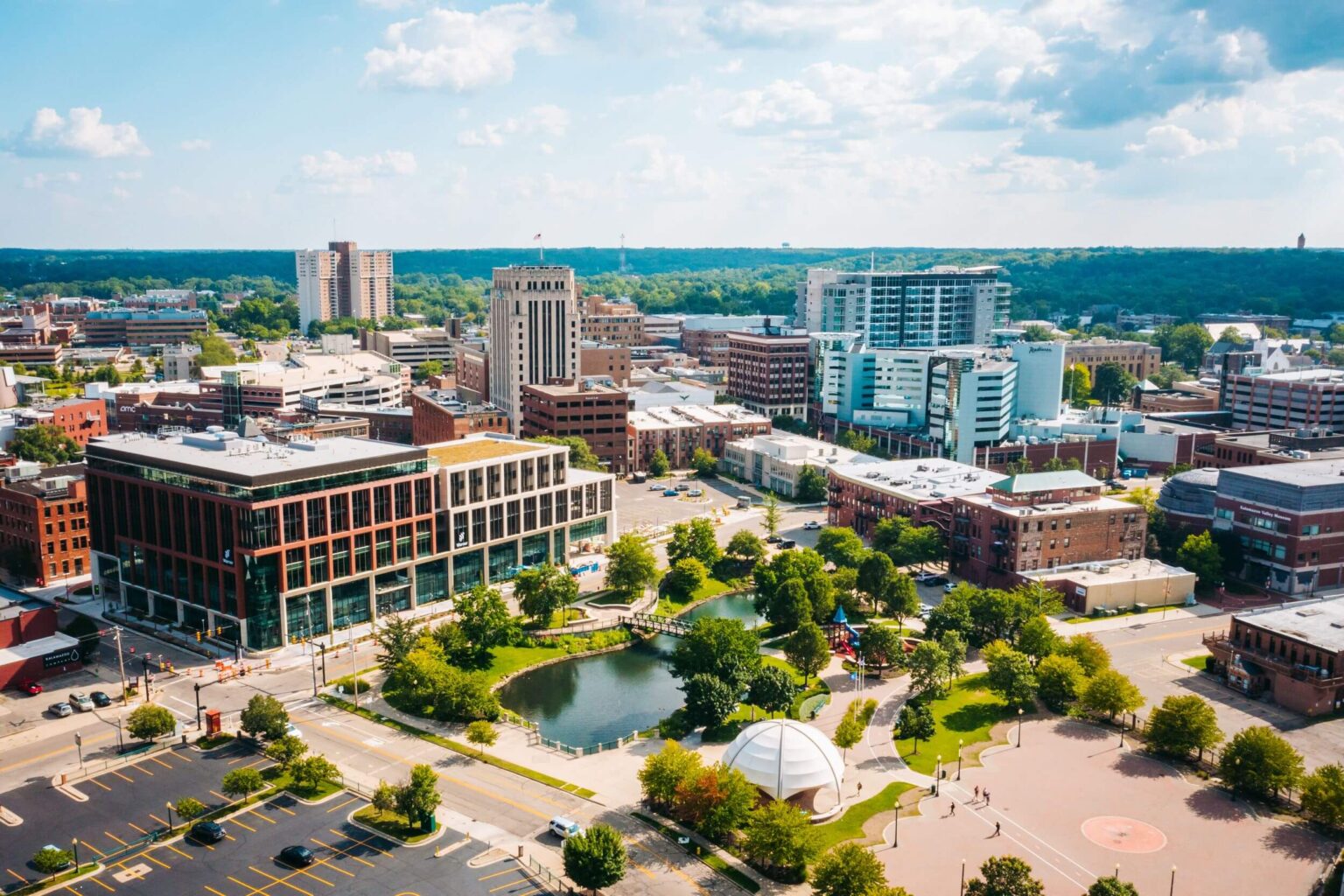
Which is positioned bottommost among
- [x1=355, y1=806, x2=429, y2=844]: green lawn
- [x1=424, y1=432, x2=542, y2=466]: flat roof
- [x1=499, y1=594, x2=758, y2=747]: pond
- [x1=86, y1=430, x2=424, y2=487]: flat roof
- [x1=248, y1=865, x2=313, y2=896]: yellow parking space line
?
[x1=499, y1=594, x2=758, y2=747]: pond

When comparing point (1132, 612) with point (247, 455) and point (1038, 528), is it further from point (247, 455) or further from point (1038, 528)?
point (247, 455)

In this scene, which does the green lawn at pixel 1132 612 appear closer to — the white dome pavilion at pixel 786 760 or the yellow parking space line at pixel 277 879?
the white dome pavilion at pixel 786 760

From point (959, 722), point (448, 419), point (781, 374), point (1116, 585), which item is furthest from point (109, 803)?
point (781, 374)

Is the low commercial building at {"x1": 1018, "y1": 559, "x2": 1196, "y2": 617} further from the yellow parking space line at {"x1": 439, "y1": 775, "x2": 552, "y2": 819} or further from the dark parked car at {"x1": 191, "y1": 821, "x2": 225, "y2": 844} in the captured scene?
the dark parked car at {"x1": 191, "y1": 821, "x2": 225, "y2": 844}

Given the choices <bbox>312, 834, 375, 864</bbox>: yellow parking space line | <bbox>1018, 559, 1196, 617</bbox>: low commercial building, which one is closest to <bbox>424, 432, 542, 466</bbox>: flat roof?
<bbox>312, 834, 375, 864</bbox>: yellow parking space line

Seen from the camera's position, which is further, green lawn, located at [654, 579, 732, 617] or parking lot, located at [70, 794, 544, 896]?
green lawn, located at [654, 579, 732, 617]

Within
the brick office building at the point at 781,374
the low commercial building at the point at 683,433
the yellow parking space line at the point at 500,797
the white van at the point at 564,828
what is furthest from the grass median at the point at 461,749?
the brick office building at the point at 781,374

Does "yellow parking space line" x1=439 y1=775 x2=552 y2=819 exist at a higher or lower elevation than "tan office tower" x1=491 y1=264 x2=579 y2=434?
lower
